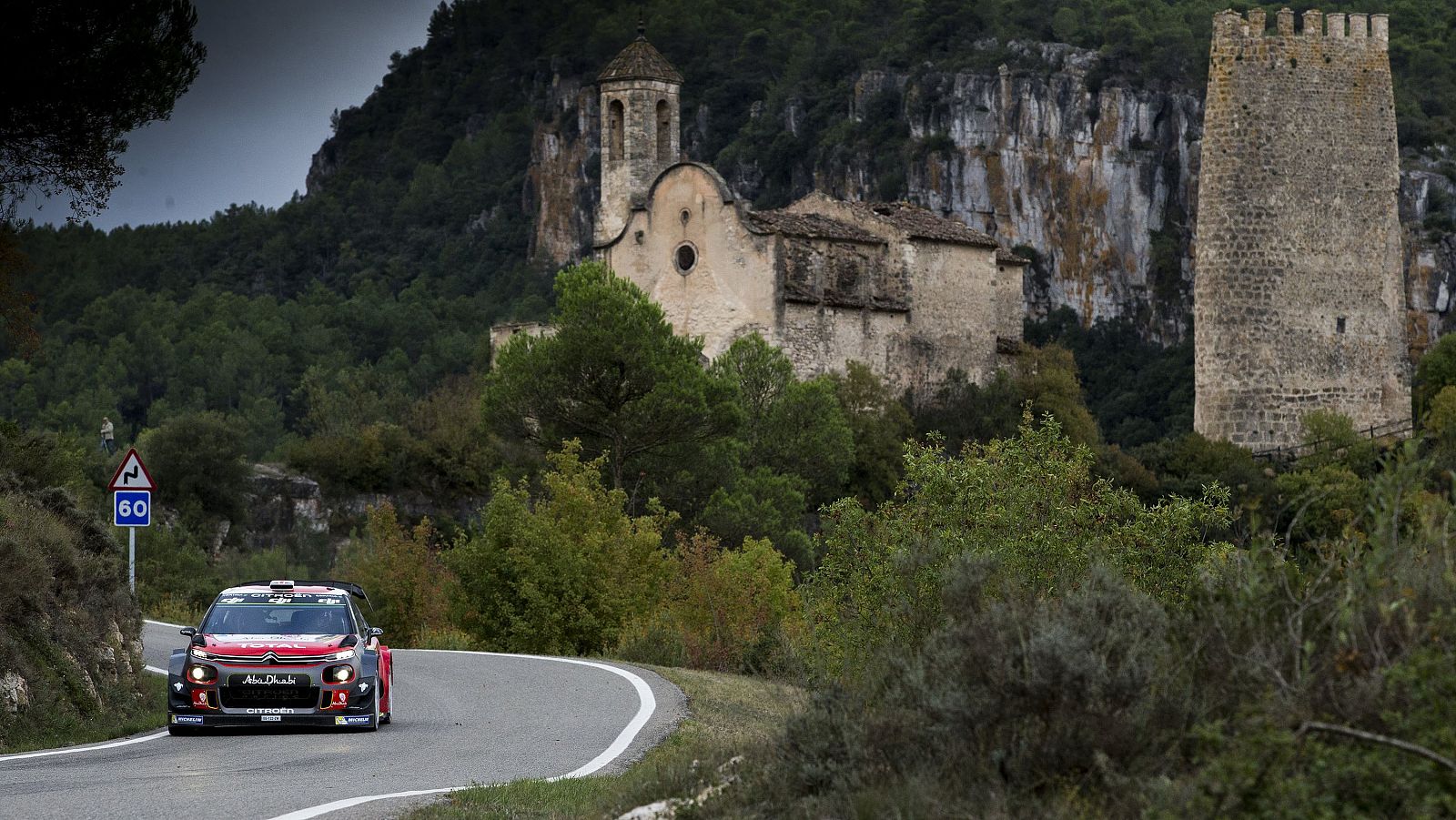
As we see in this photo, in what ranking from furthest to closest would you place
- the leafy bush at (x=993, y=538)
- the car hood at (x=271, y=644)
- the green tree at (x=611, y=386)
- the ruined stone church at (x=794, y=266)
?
the ruined stone church at (x=794, y=266), the green tree at (x=611, y=386), the car hood at (x=271, y=644), the leafy bush at (x=993, y=538)

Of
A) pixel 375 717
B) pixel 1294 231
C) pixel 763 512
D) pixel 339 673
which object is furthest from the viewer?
pixel 1294 231

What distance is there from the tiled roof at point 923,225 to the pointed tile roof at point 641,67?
678 cm

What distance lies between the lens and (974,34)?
136 meters

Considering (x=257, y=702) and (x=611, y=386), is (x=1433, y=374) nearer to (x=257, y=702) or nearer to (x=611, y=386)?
(x=611, y=386)

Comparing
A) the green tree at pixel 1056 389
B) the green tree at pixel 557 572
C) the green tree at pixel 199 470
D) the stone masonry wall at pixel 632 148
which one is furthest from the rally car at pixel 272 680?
the stone masonry wall at pixel 632 148

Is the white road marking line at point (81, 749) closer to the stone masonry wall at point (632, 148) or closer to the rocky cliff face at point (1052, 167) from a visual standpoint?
the stone masonry wall at point (632, 148)

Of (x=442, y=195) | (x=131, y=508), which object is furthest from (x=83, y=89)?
(x=442, y=195)

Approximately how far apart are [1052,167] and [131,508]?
105 meters

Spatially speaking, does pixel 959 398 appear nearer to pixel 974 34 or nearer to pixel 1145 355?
pixel 1145 355

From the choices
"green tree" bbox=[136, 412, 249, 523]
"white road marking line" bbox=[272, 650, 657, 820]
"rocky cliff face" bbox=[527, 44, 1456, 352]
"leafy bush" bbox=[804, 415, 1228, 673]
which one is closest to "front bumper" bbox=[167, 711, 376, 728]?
"white road marking line" bbox=[272, 650, 657, 820]

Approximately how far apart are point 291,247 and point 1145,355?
69139 millimetres

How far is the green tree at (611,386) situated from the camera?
1882 inches

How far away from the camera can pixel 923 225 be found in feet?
216

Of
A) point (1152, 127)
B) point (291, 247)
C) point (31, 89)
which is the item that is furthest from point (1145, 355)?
point (31, 89)
